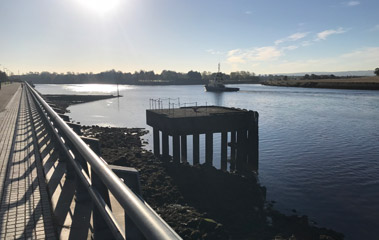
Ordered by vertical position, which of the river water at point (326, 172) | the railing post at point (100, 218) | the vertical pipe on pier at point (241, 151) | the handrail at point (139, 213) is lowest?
the river water at point (326, 172)

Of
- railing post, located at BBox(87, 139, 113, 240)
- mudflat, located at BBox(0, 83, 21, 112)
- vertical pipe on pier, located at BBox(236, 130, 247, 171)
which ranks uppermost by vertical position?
railing post, located at BBox(87, 139, 113, 240)

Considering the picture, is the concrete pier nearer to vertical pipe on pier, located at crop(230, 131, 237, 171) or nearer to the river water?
vertical pipe on pier, located at crop(230, 131, 237, 171)

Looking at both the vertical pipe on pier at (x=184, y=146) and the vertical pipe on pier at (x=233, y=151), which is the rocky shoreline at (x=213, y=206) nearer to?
the vertical pipe on pier at (x=184, y=146)

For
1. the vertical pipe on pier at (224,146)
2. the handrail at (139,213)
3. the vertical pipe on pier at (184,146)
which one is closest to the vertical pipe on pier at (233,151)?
the vertical pipe on pier at (224,146)

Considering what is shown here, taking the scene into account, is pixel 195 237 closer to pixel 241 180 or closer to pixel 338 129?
pixel 241 180

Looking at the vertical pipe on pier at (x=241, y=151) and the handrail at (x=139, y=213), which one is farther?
the vertical pipe on pier at (x=241, y=151)

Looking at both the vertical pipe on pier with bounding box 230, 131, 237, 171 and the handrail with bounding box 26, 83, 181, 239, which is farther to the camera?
the vertical pipe on pier with bounding box 230, 131, 237, 171

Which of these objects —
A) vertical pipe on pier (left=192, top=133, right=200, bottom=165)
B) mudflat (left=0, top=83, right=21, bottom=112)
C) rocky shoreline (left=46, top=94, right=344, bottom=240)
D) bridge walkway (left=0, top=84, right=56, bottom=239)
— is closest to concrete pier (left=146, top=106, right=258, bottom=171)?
vertical pipe on pier (left=192, top=133, right=200, bottom=165)

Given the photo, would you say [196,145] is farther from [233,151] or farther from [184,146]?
[233,151]

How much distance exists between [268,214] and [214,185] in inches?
134

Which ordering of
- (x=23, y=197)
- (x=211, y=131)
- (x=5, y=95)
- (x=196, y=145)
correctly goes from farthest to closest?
(x=5, y=95) → (x=196, y=145) → (x=211, y=131) → (x=23, y=197)

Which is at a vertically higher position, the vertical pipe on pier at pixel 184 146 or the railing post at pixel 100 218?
the railing post at pixel 100 218

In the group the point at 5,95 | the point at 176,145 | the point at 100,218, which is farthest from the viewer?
the point at 5,95

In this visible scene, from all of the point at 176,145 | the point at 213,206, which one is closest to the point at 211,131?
the point at 176,145
